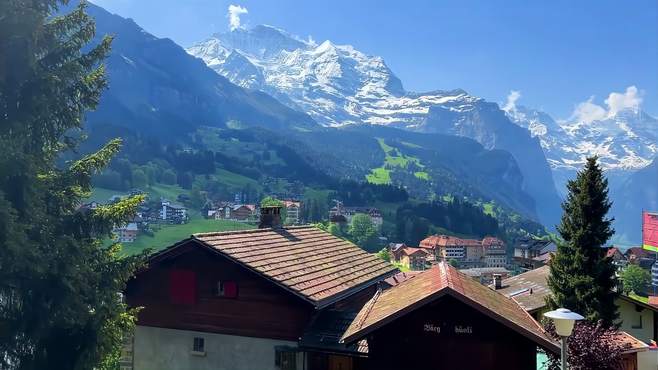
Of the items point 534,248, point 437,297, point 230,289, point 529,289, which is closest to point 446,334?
point 437,297

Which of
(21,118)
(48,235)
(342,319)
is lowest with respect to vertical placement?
(342,319)

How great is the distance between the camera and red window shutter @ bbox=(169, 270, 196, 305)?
896 inches

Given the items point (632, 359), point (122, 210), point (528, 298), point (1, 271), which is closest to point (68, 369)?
point (1, 271)

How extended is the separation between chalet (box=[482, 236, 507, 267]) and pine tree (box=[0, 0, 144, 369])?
590 feet

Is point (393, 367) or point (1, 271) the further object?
point (393, 367)

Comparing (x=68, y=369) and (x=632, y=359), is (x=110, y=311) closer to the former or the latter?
(x=68, y=369)

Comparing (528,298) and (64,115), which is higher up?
(64,115)

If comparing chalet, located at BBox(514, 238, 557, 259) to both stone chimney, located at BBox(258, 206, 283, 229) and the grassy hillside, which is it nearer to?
the grassy hillside

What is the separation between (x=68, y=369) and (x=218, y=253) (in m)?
8.82

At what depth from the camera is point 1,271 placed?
1231 cm

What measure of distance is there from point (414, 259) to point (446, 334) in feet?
481

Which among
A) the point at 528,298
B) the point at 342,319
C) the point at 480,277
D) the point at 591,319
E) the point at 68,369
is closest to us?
the point at 68,369

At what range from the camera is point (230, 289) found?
22172 mm

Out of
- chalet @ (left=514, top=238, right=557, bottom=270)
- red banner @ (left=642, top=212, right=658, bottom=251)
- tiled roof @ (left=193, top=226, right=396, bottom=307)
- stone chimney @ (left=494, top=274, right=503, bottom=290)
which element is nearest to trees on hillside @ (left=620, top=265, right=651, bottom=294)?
red banner @ (left=642, top=212, right=658, bottom=251)
